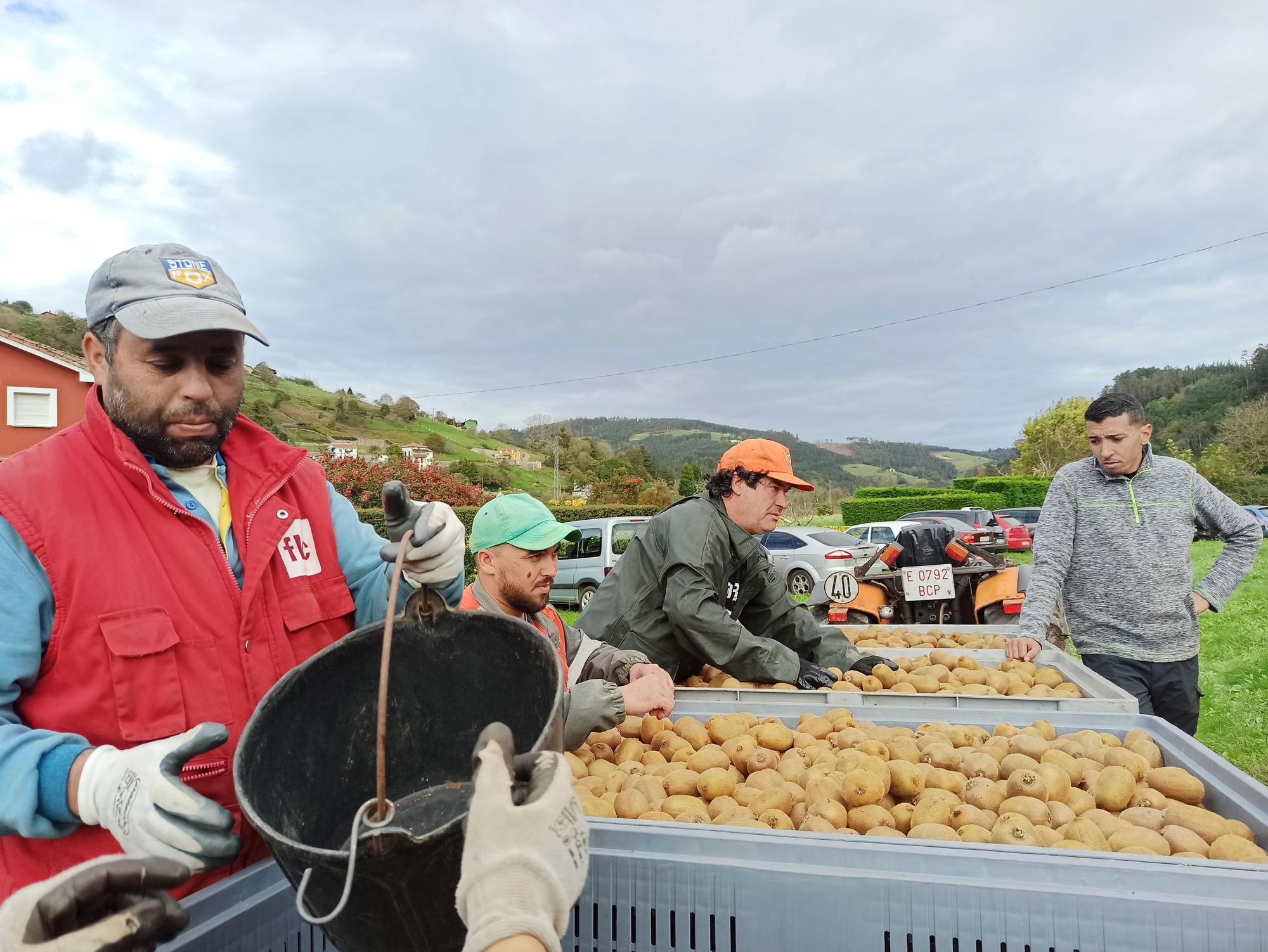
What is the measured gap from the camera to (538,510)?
7.66 feet

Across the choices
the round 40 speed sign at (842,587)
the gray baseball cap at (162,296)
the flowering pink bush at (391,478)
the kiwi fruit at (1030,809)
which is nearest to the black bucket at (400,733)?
the gray baseball cap at (162,296)

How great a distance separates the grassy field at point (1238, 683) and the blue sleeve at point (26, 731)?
3.39 m

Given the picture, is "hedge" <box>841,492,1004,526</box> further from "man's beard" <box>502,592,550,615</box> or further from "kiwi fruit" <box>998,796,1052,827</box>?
"kiwi fruit" <box>998,796,1052,827</box>

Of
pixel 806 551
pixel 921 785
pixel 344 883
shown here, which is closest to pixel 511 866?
pixel 344 883

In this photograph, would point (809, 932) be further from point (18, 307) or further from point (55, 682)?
point (18, 307)

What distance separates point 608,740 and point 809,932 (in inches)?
46.0

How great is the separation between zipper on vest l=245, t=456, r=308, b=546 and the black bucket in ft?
1.34

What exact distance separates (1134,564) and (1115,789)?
1.64 metres

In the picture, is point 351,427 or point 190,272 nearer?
point 190,272

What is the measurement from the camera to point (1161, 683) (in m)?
2.98

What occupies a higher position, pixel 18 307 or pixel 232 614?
pixel 18 307

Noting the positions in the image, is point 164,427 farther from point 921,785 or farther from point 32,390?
point 32,390

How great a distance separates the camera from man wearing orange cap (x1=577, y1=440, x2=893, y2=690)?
2.82m

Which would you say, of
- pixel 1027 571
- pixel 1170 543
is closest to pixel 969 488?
pixel 1027 571
